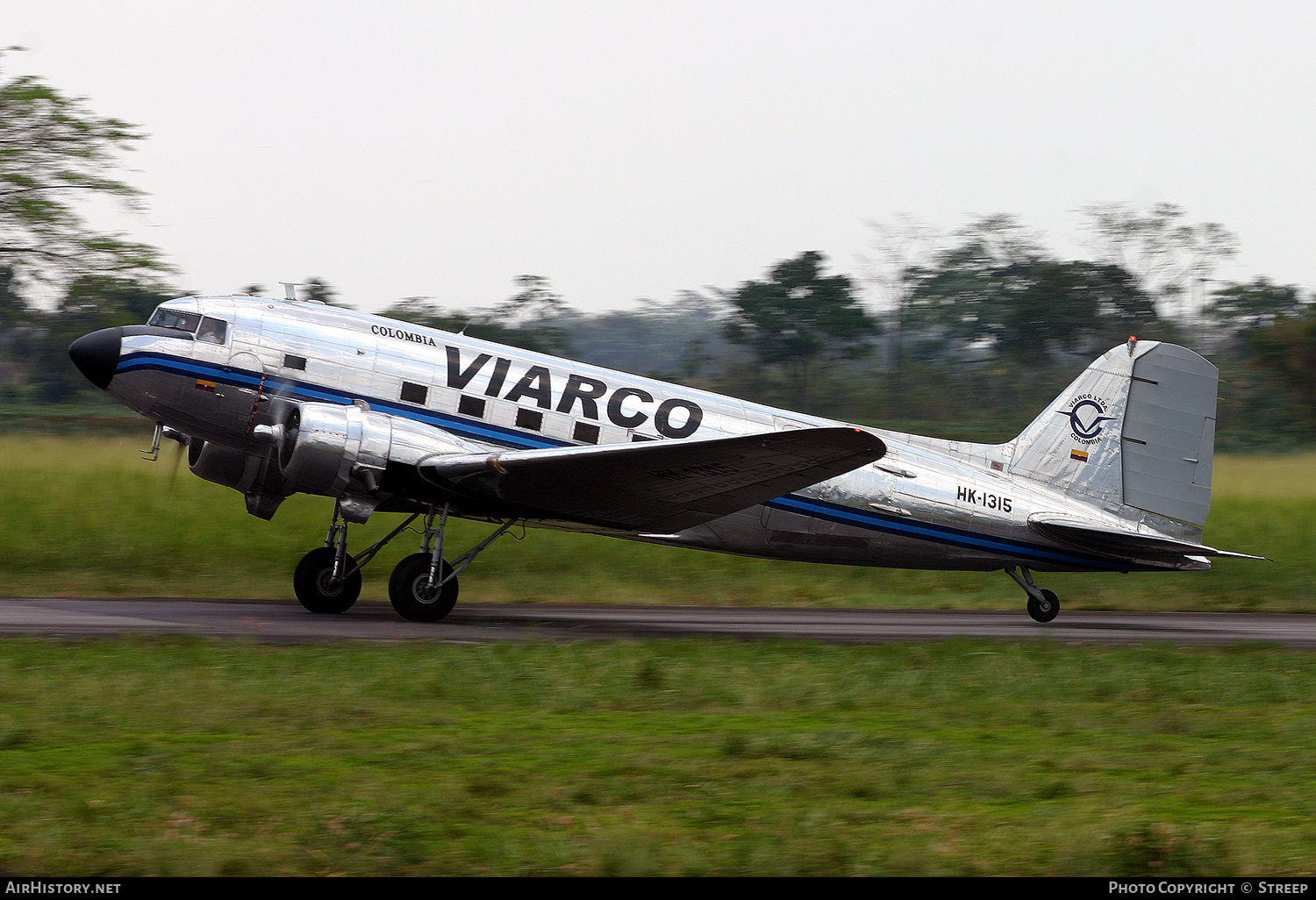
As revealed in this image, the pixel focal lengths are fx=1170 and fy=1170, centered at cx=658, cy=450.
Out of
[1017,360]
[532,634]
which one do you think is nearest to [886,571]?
[532,634]

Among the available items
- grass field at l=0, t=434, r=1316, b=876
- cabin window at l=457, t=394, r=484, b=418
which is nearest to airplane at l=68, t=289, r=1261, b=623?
cabin window at l=457, t=394, r=484, b=418

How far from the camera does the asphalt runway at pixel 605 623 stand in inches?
528

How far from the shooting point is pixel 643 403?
625 inches

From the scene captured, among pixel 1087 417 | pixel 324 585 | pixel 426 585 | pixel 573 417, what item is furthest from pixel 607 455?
pixel 1087 417

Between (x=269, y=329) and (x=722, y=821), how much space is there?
10369 millimetres

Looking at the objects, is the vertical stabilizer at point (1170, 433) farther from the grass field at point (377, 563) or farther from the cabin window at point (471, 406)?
the cabin window at point (471, 406)

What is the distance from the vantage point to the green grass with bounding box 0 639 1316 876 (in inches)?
233

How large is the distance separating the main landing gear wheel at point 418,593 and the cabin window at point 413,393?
1.98 meters

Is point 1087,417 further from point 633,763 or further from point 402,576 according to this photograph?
point 633,763

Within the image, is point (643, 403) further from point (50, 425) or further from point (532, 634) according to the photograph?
point (50, 425)

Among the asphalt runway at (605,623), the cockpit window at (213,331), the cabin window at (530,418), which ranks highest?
the cockpit window at (213,331)

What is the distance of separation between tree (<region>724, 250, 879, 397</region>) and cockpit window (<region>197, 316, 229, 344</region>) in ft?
75.6

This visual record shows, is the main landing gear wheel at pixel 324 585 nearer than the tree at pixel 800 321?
Yes

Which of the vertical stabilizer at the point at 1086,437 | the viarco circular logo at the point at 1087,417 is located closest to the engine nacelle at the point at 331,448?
the vertical stabilizer at the point at 1086,437
